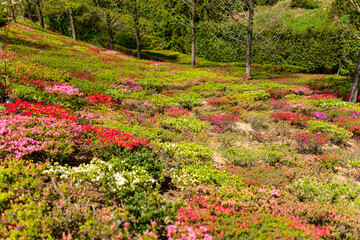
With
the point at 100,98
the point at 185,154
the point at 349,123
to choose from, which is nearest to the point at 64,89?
the point at 100,98

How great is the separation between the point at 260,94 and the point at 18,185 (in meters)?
13.1

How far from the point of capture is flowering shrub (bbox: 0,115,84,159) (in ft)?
15.0

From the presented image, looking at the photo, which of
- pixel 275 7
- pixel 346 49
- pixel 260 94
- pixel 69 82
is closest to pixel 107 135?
Result: pixel 69 82

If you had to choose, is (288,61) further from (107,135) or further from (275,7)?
(107,135)

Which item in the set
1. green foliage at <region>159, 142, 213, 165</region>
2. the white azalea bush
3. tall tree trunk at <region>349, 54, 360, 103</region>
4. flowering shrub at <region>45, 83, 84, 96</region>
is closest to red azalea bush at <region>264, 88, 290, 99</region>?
tall tree trunk at <region>349, 54, 360, 103</region>

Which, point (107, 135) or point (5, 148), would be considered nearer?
point (5, 148)

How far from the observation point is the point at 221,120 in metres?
9.75

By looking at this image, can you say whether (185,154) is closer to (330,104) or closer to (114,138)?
(114,138)

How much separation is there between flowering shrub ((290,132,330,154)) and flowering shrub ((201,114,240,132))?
2.84 meters

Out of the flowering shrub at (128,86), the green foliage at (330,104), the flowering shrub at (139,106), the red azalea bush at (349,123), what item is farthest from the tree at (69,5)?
the red azalea bush at (349,123)

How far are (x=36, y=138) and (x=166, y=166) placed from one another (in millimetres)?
3327

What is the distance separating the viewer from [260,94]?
13500 mm

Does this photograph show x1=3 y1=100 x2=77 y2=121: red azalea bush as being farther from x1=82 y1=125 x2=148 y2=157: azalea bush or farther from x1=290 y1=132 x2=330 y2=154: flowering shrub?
x1=290 y1=132 x2=330 y2=154: flowering shrub

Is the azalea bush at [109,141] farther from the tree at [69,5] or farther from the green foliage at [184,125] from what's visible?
the tree at [69,5]
